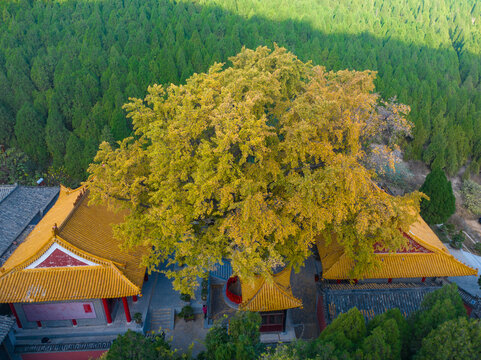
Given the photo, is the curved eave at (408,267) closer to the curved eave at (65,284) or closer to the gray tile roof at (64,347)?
the curved eave at (65,284)

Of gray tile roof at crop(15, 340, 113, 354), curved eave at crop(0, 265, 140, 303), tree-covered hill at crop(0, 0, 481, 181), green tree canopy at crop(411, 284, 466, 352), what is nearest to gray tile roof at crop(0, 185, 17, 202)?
tree-covered hill at crop(0, 0, 481, 181)

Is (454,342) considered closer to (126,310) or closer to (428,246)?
(428,246)

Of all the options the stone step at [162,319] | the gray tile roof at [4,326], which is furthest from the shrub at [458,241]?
the gray tile roof at [4,326]

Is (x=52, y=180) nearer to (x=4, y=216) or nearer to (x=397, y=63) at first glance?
(x=4, y=216)

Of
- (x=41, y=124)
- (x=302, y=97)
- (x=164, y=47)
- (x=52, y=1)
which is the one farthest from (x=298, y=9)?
(x=302, y=97)

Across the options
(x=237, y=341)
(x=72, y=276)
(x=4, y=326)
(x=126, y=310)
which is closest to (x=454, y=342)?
(x=237, y=341)

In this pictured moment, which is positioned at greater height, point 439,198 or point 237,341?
point 237,341

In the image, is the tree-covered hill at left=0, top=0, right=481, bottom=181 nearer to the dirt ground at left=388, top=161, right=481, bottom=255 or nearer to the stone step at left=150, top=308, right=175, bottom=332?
the dirt ground at left=388, top=161, right=481, bottom=255
